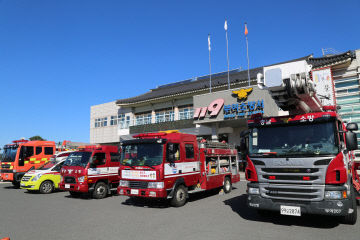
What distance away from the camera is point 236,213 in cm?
743

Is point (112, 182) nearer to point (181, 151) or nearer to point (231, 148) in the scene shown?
point (181, 151)

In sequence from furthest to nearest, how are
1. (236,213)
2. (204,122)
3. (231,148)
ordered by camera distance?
1. (204,122)
2. (231,148)
3. (236,213)

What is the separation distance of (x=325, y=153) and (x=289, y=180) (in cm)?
98

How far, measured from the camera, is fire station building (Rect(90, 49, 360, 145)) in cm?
1569

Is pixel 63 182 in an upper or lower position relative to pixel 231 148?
lower

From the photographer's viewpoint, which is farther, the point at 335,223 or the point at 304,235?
the point at 335,223

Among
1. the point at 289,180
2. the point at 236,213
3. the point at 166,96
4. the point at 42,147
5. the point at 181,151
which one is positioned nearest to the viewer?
the point at 289,180

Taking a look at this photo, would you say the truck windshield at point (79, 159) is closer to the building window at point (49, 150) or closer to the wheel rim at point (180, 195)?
the wheel rim at point (180, 195)

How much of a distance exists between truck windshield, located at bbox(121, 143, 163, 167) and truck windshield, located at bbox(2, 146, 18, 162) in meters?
10.0

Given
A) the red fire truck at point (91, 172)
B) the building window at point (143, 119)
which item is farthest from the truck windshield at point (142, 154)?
the building window at point (143, 119)

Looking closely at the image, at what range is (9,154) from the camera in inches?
611

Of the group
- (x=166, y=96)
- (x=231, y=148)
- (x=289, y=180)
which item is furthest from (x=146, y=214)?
(x=166, y=96)

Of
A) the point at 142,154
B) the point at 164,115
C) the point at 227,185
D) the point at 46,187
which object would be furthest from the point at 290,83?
the point at 164,115

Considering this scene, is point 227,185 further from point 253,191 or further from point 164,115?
point 164,115
